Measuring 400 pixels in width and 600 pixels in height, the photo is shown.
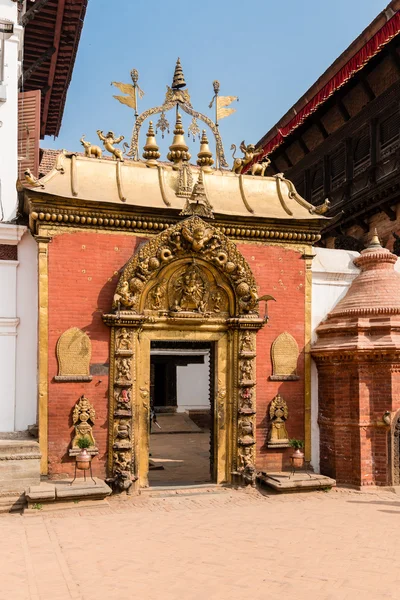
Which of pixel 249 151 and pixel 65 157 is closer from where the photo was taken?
pixel 65 157

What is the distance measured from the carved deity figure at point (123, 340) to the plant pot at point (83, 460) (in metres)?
1.77

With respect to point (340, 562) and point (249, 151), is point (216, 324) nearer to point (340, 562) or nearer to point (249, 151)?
point (249, 151)

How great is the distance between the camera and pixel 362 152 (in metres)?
17.6

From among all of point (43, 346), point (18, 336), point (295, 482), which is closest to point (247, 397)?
point (295, 482)

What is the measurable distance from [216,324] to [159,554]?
4494 mm

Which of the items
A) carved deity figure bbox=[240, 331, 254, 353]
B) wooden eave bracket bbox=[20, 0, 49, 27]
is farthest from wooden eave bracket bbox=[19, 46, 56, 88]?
carved deity figure bbox=[240, 331, 254, 353]

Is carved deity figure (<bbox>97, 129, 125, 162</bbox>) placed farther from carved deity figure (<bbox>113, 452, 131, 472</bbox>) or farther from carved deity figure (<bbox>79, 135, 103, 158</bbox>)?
carved deity figure (<bbox>113, 452, 131, 472</bbox>)

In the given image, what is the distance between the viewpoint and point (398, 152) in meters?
15.5

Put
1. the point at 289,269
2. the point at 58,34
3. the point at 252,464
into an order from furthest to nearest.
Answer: the point at 58,34, the point at 289,269, the point at 252,464

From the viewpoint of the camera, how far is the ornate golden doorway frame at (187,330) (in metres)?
9.84

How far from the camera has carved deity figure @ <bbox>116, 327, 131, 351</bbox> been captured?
988 cm

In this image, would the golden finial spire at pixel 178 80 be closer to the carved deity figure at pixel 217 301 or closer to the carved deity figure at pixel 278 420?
the carved deity figure at pixel 217 301

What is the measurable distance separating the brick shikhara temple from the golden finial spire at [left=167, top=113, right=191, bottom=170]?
42mm

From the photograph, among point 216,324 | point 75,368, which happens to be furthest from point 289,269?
point 75,368
